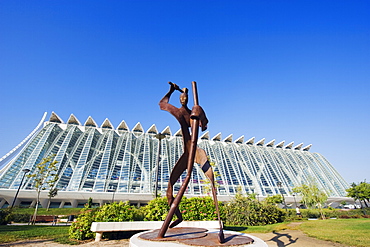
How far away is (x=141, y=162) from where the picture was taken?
125 feet

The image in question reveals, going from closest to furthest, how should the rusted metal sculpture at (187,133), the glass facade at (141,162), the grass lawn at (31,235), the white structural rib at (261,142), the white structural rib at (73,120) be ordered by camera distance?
the rusted metal sculpture at (187,133) → the grass lawn at (31,235) → the glass facade at (141,162) → the white structural rib at (73,120) → the white structural rib at (261,142)

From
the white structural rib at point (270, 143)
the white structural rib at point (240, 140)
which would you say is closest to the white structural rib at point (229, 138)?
the white structural rib at point (240, 140)

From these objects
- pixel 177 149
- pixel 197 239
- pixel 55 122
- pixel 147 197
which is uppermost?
pixel 55 122

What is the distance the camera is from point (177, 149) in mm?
44375

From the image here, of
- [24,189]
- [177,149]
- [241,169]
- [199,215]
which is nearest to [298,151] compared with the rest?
[241,169]

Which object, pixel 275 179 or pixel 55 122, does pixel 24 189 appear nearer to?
pixel 55 122

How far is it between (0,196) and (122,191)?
15.2 metres

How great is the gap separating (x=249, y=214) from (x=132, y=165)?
2634 cm

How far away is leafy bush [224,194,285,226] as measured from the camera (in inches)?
573

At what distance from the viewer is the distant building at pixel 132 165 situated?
29.4 metres

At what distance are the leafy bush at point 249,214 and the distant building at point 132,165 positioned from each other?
37.9 feet

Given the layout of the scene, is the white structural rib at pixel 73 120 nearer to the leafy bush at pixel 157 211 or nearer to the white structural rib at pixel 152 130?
the white structural rib at pixel 152 130

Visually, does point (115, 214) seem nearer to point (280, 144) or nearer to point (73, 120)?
point (73, 120)

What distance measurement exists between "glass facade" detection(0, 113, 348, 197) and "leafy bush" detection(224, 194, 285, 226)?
36.2ft
